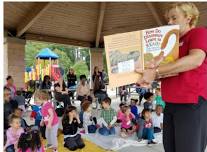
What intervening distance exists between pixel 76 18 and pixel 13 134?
807cm

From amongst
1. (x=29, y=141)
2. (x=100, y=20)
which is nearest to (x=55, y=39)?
(x=100, y=20)

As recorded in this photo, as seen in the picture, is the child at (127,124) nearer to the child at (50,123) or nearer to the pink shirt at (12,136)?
the child at (50,123)

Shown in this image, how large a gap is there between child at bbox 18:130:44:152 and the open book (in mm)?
2773

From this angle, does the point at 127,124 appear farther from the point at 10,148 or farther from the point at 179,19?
the point at 179,19

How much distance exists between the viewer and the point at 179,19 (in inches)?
84.6

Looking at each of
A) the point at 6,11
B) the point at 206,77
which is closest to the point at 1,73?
the point at 206,77

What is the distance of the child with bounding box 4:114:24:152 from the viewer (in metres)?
4.85

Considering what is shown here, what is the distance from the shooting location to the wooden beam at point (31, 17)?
10.8m

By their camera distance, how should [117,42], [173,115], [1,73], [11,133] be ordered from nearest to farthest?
[117,42] → [173,115] → [1,73] → [11,133]

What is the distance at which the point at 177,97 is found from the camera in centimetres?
219

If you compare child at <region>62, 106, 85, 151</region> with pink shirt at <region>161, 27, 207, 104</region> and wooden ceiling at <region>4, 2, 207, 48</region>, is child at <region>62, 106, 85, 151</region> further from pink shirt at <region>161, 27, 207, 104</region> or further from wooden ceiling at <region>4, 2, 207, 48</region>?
wooden ceiling at <region>4, 2, 207, 48</region>

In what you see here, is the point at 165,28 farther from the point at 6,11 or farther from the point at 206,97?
the point at 6,11

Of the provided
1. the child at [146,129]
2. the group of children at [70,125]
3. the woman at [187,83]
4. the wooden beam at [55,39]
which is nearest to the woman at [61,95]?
the group of children at [70,125]

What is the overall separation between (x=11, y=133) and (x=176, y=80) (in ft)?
11.0
